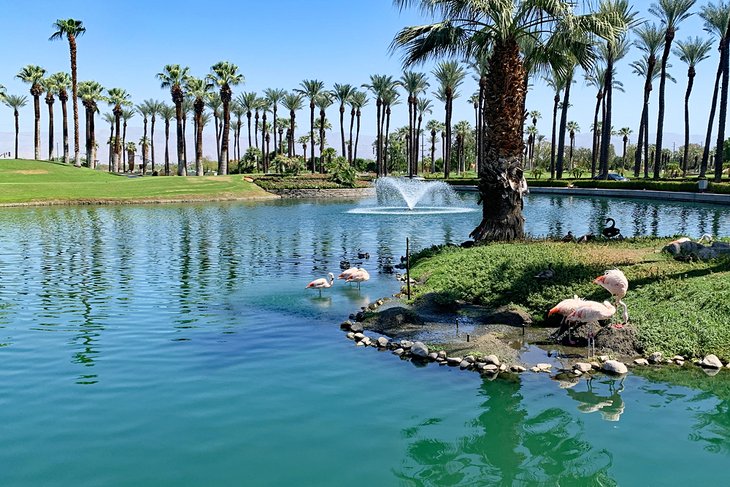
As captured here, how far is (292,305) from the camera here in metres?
17.0

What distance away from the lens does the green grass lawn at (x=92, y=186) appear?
60125mm

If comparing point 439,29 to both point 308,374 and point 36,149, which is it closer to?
point 308,374

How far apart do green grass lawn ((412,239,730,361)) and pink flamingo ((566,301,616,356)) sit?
939mm

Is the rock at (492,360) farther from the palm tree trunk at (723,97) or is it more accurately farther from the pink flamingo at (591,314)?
the palm tree trunk at (723,97)

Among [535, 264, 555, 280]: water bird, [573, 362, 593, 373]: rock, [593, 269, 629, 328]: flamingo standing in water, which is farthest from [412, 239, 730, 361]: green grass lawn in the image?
[573, 362, 593, 373]: rock

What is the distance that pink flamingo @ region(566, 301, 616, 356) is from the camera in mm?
12125

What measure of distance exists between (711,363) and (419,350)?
534 cm

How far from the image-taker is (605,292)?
1484 cm

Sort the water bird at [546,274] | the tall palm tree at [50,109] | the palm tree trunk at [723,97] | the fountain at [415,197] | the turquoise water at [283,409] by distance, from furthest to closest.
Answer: the tall palm tree at [50,109]
the palm tree trunk at [723,97]
the fountain at [415,197]
the water bird at [546,274]
the turquoise water at [283,409]

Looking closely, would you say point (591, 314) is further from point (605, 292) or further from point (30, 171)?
point (30, 171)

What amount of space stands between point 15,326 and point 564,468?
12718 mm

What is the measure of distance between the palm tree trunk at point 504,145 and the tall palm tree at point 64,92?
83.9 metres

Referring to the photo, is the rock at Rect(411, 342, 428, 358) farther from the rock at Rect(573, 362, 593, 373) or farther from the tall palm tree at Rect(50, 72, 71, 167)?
the tall palm tree at Rect(50, 72, 71, 167)

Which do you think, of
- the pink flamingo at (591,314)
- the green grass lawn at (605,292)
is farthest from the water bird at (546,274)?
the pink flamingo at (591,314)
